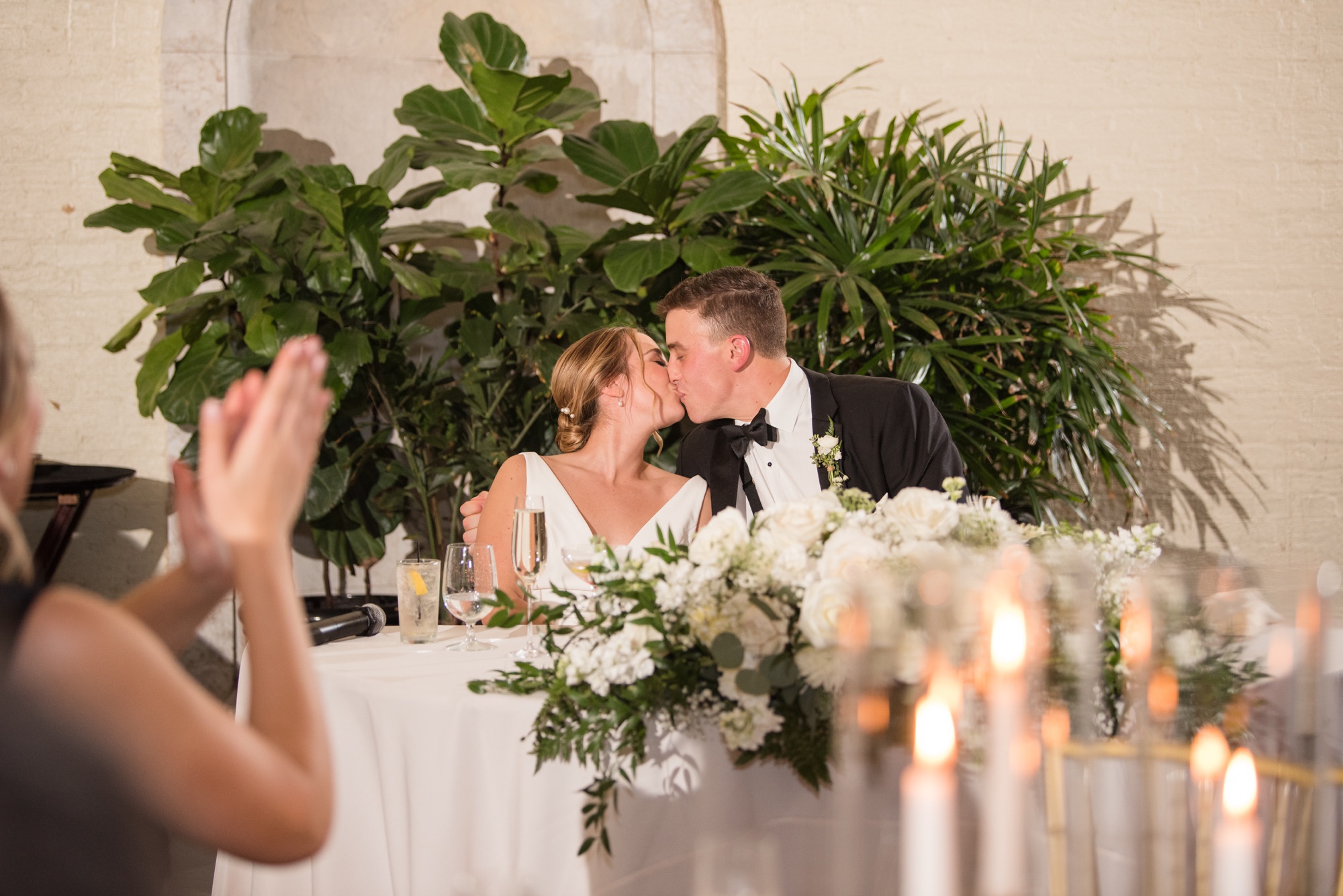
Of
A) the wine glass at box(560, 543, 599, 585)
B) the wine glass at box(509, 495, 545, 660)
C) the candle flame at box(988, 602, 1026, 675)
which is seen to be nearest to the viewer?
the candle flame at box(988, 602, 1026, 675)

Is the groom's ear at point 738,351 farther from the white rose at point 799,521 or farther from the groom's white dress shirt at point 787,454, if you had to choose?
the white rose at point 799,521

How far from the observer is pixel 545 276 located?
12.3 ft

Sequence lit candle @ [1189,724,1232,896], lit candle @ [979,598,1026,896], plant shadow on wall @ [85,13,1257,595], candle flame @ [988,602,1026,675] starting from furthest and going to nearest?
plant shadow on wall @ [85,13,1257,595] < lit candle @ [1189,724,1232,896] < candle flame @ [988,602,1026,675] < lit candle @ [979,598,1026,896]

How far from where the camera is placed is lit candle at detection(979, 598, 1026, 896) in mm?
625

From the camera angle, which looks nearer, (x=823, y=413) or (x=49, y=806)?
(x=49, y=806)

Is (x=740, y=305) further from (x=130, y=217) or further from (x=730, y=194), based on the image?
(x=130, y=217)

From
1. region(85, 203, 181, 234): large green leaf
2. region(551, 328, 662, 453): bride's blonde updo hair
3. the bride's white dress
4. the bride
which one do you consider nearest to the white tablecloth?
the bride's white dress

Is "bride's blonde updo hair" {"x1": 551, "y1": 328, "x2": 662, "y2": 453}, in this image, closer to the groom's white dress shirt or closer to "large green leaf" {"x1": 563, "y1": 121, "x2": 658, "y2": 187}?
the groom's white dress shirt

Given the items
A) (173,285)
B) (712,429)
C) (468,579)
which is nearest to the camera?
(468,579)

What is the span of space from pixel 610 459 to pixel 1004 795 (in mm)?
2286

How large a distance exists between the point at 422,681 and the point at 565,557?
30 cm

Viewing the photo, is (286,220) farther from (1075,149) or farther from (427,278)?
(1075,149)

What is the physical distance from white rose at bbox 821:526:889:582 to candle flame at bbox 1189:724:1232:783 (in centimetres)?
44

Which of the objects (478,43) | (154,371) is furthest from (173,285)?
(478,43)
